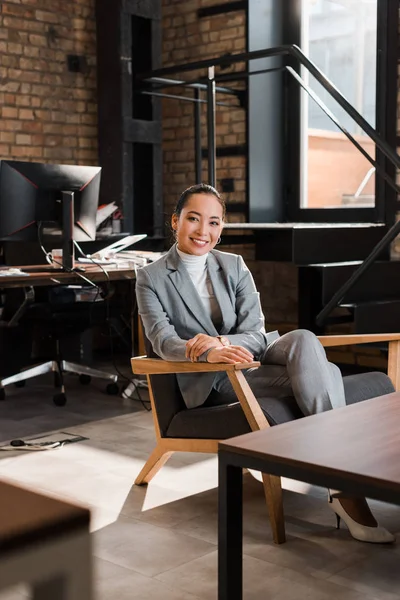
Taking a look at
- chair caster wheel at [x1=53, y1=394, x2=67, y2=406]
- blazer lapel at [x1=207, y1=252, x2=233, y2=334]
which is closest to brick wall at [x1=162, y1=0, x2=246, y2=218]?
chair caster wheel at [x1=53, y1=394, x2=67, y2=406]

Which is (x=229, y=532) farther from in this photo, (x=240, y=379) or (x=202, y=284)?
(x=202, y=284)

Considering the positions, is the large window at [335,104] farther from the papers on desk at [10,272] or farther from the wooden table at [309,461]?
the wooden table at [309,461]

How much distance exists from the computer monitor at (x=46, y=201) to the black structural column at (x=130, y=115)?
165 cm

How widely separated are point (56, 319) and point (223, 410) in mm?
2120

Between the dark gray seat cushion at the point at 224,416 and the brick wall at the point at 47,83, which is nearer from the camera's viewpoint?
the dark gray seat cushion at the point at 224,416

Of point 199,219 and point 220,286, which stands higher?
point 199,219

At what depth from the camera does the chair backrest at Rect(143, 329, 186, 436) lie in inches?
128

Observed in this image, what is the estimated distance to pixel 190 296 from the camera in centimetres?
335

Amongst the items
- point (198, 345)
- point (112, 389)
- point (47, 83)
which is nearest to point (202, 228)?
point (198, 345)

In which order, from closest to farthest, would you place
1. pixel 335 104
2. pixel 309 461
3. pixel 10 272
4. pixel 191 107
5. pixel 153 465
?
pixel 309 461, pixel 153 465, pixel 10 272, pixel 335 104, pixel 191 107

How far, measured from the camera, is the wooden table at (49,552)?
1224 millimetres

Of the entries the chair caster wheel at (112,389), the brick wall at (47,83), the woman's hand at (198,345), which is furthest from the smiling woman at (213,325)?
the brick wall at (47,83)

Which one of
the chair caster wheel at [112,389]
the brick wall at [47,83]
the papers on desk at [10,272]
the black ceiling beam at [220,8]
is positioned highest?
the black ceiling beam at [220,8]

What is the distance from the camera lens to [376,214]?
577 centimetres
